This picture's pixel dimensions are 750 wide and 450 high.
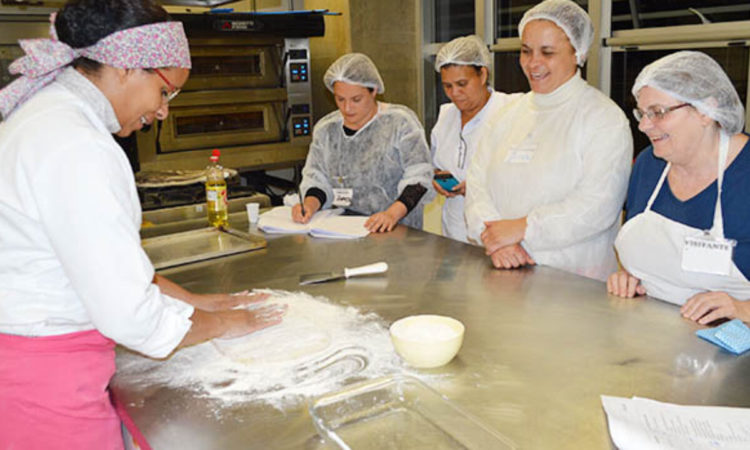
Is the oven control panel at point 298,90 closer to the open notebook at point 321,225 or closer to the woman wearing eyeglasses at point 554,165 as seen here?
the open notebook at point 321,225

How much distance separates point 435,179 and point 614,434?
1828 millimetres

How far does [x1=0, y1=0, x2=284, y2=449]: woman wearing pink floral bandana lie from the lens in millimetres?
1016

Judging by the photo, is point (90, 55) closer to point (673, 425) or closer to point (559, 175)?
point (673, 425)

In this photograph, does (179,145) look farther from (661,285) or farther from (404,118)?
(661,285)

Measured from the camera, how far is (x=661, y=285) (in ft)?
5.27

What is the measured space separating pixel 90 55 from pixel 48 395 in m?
0.62

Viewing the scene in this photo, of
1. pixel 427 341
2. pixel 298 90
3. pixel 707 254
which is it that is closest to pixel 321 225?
pixel 427 341

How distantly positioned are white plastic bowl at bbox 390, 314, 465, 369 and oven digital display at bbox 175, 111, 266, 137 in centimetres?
249

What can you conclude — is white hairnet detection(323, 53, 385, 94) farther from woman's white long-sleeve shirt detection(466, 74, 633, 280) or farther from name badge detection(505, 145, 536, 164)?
name badge detection(505, 145, 536, 164)

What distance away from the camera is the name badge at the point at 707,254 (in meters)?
Result: 1.48

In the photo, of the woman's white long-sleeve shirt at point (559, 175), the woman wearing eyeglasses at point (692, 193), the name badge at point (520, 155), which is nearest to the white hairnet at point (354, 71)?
the woman's white long-sleeve shirt at point (559, 175)

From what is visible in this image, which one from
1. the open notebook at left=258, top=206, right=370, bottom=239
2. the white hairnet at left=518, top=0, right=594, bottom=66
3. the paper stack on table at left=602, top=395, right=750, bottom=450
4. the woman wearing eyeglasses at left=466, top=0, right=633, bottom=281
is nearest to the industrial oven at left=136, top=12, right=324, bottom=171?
the open notebook at left=258, top=206, right=370, bottom=239

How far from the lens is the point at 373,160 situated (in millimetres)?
2658

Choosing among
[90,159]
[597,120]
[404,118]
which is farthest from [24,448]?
[404,118]
